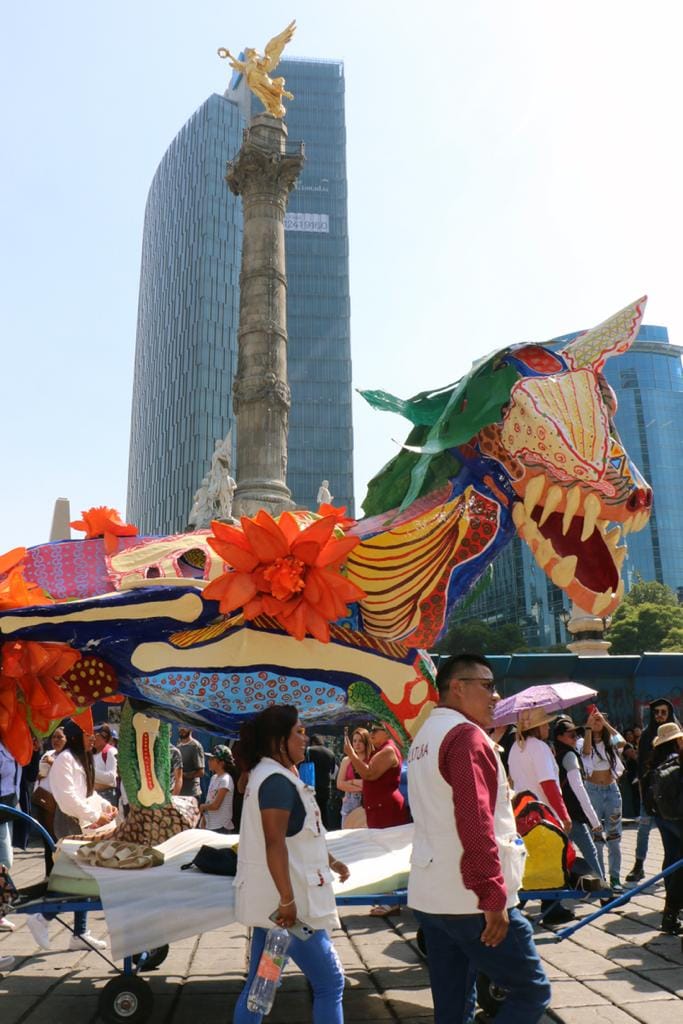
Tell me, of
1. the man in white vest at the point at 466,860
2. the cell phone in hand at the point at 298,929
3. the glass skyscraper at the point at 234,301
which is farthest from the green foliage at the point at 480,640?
the man in white vest at the point at 466,860

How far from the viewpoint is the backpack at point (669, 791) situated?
5.19 metres

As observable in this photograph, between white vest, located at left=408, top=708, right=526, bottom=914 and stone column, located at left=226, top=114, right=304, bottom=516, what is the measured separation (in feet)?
63.3

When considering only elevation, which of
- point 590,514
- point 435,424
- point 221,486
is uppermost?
point 221,486

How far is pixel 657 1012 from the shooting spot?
3.60 metres

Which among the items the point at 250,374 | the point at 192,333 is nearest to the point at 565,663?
the point at 250,374

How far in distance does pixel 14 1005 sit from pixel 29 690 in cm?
138

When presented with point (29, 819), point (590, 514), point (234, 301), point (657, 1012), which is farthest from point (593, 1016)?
point (234, 301)

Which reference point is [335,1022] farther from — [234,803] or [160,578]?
[234,803]

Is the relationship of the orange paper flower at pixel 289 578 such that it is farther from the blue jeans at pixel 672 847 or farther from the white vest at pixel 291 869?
the blue jeans at pixel 672 847

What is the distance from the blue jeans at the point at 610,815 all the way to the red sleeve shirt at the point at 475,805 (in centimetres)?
472

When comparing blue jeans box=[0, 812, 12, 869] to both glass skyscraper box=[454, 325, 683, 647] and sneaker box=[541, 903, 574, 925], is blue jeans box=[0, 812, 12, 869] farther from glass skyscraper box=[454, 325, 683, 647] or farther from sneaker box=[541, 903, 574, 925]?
glass skyscraper box=[454, 325, 683, 647]

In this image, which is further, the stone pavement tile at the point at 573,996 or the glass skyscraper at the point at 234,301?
the glass skyscraper at the point at 234,301

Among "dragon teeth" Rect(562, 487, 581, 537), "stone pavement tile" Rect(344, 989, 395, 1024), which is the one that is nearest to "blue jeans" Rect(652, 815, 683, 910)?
"stone pavement tile" Rect(344, 989, 395, 1024)

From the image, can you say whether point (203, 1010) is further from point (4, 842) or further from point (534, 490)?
point (534, 490)
